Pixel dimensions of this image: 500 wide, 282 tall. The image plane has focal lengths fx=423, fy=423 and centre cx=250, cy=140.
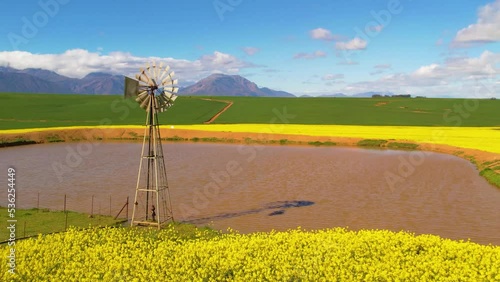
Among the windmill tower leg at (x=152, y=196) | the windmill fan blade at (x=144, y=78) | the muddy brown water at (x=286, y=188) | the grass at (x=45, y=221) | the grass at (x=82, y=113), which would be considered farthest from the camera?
the grass at (x=82, y=113)

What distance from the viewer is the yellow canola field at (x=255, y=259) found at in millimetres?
15680

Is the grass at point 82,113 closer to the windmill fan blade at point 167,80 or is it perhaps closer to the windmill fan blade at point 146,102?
the windmill fan blade at point 146,102

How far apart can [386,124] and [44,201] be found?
259ft

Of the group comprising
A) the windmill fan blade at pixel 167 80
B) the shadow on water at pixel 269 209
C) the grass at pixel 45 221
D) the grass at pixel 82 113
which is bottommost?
the grass at pixel 45 221

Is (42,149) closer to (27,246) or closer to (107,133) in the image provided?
(107,133)

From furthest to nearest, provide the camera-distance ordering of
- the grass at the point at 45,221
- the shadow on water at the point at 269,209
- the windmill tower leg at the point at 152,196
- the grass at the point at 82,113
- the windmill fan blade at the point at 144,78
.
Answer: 1. the grass at the point at 82,113
2. the shadow on water at the point at 269,209
3. the windmill fan blade at the point at 144,78
4. the windmill tower leg at the point at 152,196
5. the grass at the point at 45,221

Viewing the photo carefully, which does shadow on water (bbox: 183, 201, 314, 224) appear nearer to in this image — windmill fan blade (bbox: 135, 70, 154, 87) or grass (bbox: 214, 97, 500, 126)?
windmill fan blade (bbox: 135, 70, 154, 87)

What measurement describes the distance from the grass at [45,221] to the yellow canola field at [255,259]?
8.86 ft

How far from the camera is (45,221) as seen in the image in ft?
81.5

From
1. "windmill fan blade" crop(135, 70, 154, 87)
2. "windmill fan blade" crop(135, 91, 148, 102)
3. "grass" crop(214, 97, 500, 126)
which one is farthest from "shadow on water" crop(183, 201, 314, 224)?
"grass" crop(214, 97, 500, 126)

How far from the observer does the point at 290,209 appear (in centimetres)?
2938

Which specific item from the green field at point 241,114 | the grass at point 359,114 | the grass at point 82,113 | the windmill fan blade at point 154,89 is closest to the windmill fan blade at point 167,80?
the windmill fan blade at point 154,89

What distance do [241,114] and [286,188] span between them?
7448cm

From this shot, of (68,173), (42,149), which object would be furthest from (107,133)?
(68,173)
